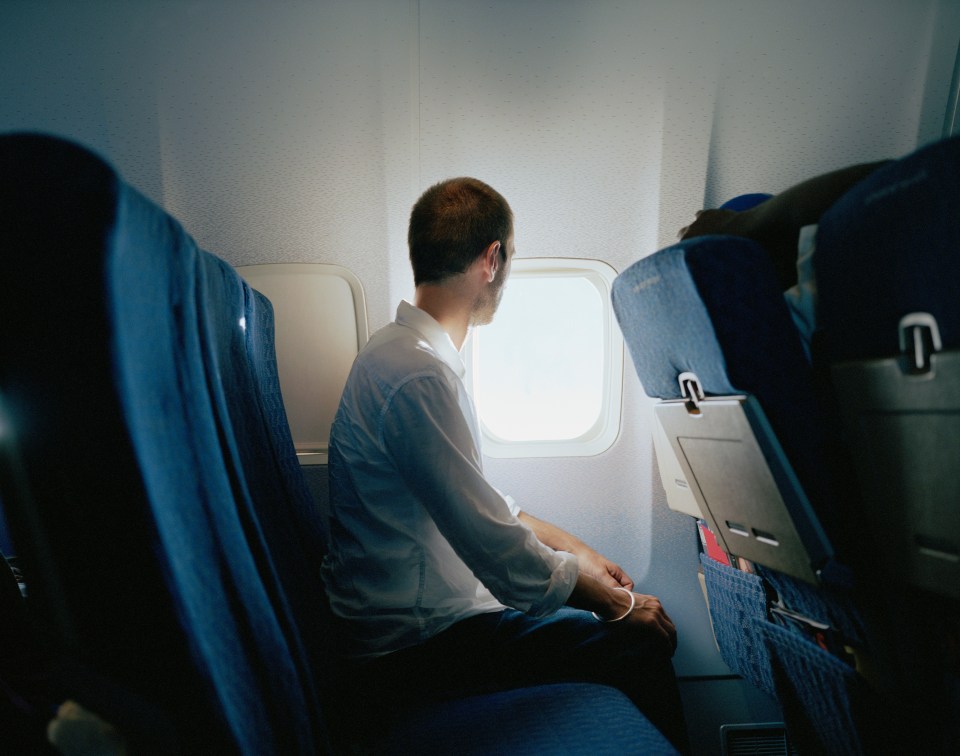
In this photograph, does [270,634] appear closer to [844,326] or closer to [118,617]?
[118,617]

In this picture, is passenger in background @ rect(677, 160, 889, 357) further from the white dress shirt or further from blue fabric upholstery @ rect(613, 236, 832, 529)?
the white dress shirt

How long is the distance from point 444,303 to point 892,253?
1029 mm

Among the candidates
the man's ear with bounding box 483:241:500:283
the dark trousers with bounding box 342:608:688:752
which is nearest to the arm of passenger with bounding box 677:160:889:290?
the man's ear with bounding box 483:241:500:283

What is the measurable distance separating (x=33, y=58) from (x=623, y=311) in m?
2.12

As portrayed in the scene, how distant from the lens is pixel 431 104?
5.91ft

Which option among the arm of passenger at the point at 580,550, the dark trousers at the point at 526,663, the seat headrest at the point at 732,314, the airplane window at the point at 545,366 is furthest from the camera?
the airplane window at the point at 545,366

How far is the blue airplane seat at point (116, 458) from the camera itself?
1.57 feet

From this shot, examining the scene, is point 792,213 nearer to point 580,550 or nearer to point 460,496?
point 460,496

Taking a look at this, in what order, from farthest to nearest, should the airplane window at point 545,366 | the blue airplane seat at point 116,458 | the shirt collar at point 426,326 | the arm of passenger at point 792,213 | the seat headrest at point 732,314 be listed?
1. the airplane window at point 545,366
2. the shirt collar at point 426,326
3. the arm of passenger at point 792,213
4. the seat headrest at point 732,314
5. the blue airplane seat at point 116,458

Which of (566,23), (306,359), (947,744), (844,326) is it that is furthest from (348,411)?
(566,23)

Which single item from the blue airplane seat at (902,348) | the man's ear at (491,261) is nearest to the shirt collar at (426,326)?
the man's ear at (491,261)

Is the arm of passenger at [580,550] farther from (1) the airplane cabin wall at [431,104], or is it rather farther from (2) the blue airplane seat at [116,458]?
(2) the blue airplane seat at [116,458]

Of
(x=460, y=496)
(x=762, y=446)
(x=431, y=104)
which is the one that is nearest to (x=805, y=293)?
(x=762, y=446)

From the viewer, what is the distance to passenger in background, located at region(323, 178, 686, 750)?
3.83 feet
